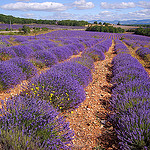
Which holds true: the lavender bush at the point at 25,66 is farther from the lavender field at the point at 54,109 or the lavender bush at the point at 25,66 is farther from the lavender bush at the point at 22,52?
the lavender bush at the point at 22,52

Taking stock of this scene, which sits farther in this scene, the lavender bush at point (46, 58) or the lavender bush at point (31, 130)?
the lavender bush at point (46, 58)

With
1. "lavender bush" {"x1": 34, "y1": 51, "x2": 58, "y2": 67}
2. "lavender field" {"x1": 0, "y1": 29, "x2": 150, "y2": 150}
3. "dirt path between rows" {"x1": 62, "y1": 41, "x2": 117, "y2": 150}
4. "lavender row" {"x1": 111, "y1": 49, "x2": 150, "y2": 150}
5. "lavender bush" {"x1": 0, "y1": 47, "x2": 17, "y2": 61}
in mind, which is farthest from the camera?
"lavender bush" {"x1": 34, "y1": 51, "x2": 58, "y2": 67}

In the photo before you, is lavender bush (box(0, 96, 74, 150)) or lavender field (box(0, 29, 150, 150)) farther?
lavender field (box(0, 29, 150, 150))

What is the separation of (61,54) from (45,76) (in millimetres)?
4194

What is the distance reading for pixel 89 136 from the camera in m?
2.37

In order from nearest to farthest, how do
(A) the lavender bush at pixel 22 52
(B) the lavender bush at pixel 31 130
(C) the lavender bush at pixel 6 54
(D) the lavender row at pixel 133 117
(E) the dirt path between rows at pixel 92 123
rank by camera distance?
(B) the lavender bush at pixel 31 130
(D) the lavender row at pixel 133 117
(E) the dirt path between rows at pixel 92 123
(C) the lavender bush at pixel 6 54
(A) the lavender bush at pixel 22 52

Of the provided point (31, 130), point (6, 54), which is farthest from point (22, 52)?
point (31, 130)

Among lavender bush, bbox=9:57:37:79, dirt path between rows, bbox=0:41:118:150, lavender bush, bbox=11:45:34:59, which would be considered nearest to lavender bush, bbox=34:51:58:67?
lavender bush, bbox=11:45:34:59

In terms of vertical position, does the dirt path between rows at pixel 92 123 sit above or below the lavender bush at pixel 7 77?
below

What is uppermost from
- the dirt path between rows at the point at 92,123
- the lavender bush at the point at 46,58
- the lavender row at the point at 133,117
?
the lavender bush at the point at 46,58

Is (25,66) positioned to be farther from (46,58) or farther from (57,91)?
(57,91)

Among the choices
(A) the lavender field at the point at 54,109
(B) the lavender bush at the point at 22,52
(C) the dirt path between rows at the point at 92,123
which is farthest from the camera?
Result: (B) the lavender bush at the point at 22,52

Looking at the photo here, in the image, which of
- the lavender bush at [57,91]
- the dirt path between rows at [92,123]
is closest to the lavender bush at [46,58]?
the dirt path between rows at [92,123]

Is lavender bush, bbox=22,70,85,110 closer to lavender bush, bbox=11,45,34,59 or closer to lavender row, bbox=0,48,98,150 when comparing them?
lavender row, bbox=0,48,98,150
